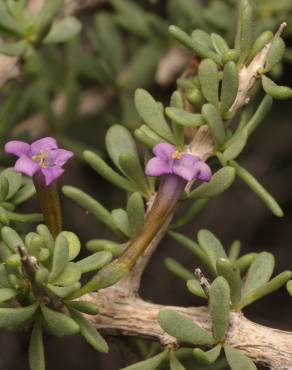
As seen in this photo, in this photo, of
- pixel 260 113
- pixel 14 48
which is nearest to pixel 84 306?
pixel 260 113

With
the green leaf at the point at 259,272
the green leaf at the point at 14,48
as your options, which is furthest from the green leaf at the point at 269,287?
the green leaf at the point at 14,48

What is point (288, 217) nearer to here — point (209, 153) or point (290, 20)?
point (290, 20)

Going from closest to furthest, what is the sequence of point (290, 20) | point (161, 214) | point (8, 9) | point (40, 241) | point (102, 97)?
point (40, 241)
point (161, 214)
point (8, 9)
point (290, 20)
point (102, 97)

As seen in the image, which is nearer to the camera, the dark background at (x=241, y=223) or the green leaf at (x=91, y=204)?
the green leaf at (x=91, y=204)

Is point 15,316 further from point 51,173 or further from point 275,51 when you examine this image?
point 275,51

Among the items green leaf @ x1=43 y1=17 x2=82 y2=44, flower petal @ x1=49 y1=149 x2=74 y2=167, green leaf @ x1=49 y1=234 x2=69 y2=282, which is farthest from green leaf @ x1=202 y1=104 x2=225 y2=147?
green leaf @ x1=43 y1=17 x2=82 y2=44

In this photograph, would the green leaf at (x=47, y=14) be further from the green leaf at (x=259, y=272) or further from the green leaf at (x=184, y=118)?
the green leaf at (x=259, y=272)

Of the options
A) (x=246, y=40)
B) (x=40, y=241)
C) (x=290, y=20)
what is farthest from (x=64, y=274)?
(x=290, y=20)
